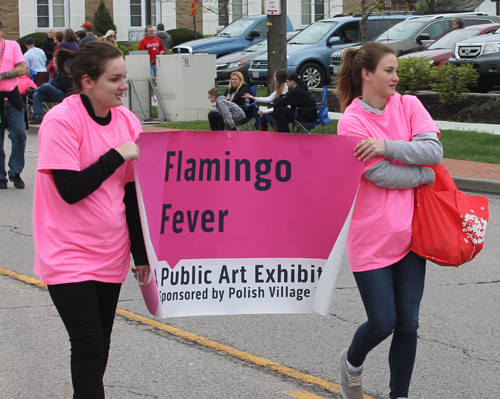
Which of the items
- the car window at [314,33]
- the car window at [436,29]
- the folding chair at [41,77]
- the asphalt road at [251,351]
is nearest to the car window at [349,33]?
the car window at [314,33]

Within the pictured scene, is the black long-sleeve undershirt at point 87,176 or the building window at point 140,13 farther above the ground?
the building window at point 140,13

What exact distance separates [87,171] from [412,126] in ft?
4.92

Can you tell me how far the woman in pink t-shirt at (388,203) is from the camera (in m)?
3.29

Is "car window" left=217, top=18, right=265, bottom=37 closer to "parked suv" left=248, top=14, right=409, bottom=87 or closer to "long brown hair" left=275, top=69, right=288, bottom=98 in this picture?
"parked suv" left=248, top=14, right=409, bottom=87

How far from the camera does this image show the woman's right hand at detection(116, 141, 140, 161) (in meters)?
2.93

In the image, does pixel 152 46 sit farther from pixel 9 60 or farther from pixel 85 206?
pixel 85 206

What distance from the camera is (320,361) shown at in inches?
169

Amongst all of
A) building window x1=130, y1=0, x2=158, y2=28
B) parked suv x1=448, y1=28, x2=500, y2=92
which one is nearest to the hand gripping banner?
parked suv x1=448, y1=28, x2=500, y2=92

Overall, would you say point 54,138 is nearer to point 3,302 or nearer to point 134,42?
point 3,302

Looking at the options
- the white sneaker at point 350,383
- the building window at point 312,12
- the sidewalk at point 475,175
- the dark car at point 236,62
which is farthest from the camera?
the building window at point 312,12

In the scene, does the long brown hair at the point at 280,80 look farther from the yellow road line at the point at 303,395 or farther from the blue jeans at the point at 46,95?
the yellow road line at the point at 303,395

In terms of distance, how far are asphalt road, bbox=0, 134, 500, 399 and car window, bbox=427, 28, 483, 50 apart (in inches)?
568

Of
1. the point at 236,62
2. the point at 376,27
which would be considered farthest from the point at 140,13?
the point at 376,27

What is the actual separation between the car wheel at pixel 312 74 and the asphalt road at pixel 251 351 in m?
16.0
